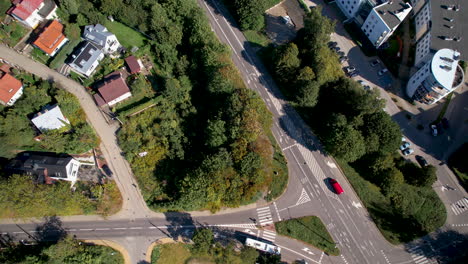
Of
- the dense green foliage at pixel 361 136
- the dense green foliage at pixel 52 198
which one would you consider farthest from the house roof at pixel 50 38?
the dense green foliage at pixel 361 136

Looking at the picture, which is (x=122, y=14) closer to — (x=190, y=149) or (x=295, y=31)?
(x=190, y=149)

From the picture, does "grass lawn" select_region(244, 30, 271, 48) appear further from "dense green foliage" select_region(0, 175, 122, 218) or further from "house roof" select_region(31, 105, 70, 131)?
"dense green foliage" select_region(0, 175, 122, 218)

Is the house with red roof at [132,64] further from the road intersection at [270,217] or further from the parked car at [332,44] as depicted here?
the parked car at [332,44]

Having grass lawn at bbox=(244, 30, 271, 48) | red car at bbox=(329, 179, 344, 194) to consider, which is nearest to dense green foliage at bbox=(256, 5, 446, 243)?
red car at bbox=(329, 179, 344, 194)

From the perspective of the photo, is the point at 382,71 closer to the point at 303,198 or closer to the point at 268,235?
the point at 303,198

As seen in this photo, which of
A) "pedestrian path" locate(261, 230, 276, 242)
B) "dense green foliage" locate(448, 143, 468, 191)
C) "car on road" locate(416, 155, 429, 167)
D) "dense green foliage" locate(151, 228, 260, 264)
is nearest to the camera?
"dense green foliage" locate(151, 228, 260, 264)

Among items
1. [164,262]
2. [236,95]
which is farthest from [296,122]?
[164,262]

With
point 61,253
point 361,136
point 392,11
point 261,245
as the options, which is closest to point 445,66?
point 392,11
